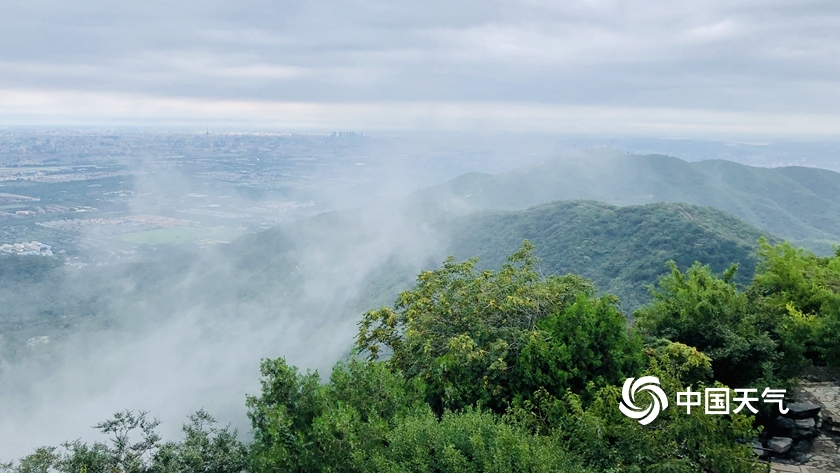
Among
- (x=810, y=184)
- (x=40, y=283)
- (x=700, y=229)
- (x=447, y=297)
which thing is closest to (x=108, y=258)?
(x=40, y=283)

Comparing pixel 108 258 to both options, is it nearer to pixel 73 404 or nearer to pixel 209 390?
pixel 73 404

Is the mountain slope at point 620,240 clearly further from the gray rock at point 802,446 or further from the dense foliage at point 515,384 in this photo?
the gray rock at point 802,446

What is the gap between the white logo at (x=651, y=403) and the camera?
7953 millimetres

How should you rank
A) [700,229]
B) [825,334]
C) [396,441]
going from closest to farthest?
[396,441]
[825,334]
[700,229]

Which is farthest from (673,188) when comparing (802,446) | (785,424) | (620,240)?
(802,446)

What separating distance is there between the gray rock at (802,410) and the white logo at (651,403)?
4.30 metres

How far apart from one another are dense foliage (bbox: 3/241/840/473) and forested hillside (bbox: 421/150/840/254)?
10865 centimetres

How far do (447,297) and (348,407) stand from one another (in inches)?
177

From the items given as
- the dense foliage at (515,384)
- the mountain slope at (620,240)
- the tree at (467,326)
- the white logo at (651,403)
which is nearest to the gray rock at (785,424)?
the dense foliage at (515,384)

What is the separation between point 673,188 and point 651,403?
526 feet

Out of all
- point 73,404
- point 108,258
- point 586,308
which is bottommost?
point 73,404

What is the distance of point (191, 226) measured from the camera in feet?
463

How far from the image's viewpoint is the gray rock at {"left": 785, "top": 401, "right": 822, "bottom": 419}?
34.7 feet

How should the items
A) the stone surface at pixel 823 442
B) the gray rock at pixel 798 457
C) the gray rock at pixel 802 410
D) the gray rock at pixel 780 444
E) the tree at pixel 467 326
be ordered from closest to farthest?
1. the stone surface at pixel 823 442
2. the gray rock at pixel 798 457
3. the gray rock at pixel 780 444
4. the gray rock at pixel 802 410
5. the tree at pixel 467 326
